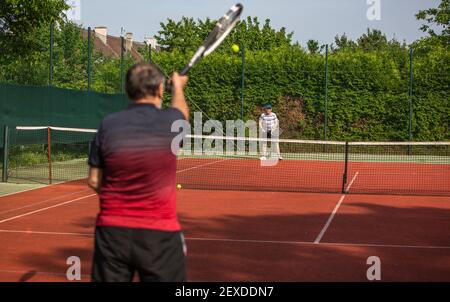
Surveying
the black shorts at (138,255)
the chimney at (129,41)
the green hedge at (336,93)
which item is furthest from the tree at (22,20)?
the chimney at (129,41)

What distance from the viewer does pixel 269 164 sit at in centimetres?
1955

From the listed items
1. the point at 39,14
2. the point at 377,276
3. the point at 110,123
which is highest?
the point at 39,14

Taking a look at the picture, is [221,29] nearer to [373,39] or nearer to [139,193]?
[139,193]

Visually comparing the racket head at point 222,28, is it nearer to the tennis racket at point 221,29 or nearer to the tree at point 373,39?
the tennis racket at point 221,29

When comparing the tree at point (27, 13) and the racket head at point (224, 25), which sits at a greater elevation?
the tree at point (27, 13)

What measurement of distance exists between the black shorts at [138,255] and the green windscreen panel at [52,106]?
11389 millimetres

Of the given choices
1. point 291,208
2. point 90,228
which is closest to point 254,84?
point 291,208

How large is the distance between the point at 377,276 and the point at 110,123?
3.73 m

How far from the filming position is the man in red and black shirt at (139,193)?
11.6 ft

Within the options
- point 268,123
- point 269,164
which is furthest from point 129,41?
point 269,164

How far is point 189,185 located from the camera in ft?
46.8

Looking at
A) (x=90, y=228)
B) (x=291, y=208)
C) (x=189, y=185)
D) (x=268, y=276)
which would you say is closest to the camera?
(x=268, y=276)
